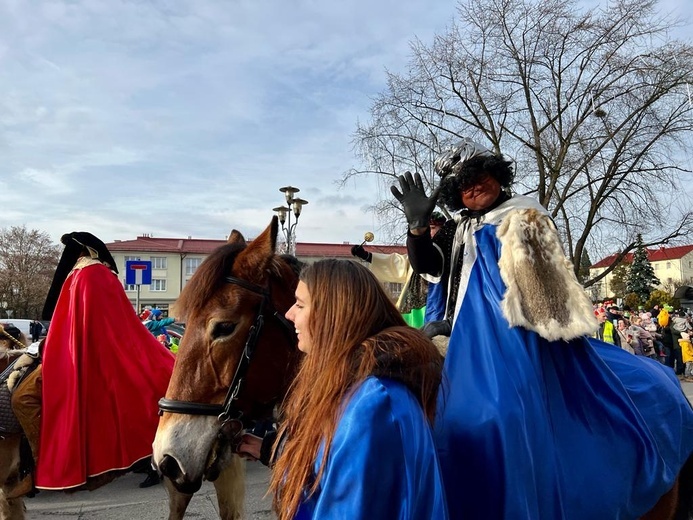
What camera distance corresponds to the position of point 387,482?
4.01 feet

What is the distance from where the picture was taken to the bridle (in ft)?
7.72

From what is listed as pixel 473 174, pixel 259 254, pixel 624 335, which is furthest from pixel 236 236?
pixel 624 335

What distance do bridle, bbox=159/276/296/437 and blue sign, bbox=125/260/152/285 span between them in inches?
295

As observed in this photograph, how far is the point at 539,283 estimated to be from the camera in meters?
1.90

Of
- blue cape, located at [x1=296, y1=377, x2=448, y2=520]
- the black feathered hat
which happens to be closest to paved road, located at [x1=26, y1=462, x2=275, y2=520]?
the black feathered hat

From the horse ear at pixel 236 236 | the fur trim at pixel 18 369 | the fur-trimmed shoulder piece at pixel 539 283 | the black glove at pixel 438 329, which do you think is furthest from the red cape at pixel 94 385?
the fur-trimmed shoulder piece at pixel 539 283

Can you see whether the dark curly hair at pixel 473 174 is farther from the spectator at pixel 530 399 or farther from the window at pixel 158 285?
the window at pixel 158 285

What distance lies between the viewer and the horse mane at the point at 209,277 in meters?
2.60

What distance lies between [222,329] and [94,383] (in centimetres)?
166

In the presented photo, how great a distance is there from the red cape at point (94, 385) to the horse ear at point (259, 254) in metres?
1.52

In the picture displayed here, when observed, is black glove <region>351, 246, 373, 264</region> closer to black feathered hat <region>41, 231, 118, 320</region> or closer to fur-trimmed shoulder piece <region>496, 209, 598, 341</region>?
fur-trimmed shoulder piece <region>496, 209, 598, 341</region>

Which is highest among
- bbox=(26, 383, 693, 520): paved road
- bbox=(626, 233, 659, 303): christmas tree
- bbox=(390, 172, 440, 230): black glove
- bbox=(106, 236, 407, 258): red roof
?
bbox=(106, 236, 407, 258): red roof

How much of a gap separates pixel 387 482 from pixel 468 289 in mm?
953

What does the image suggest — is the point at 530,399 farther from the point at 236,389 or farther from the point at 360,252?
the point at 360,252
